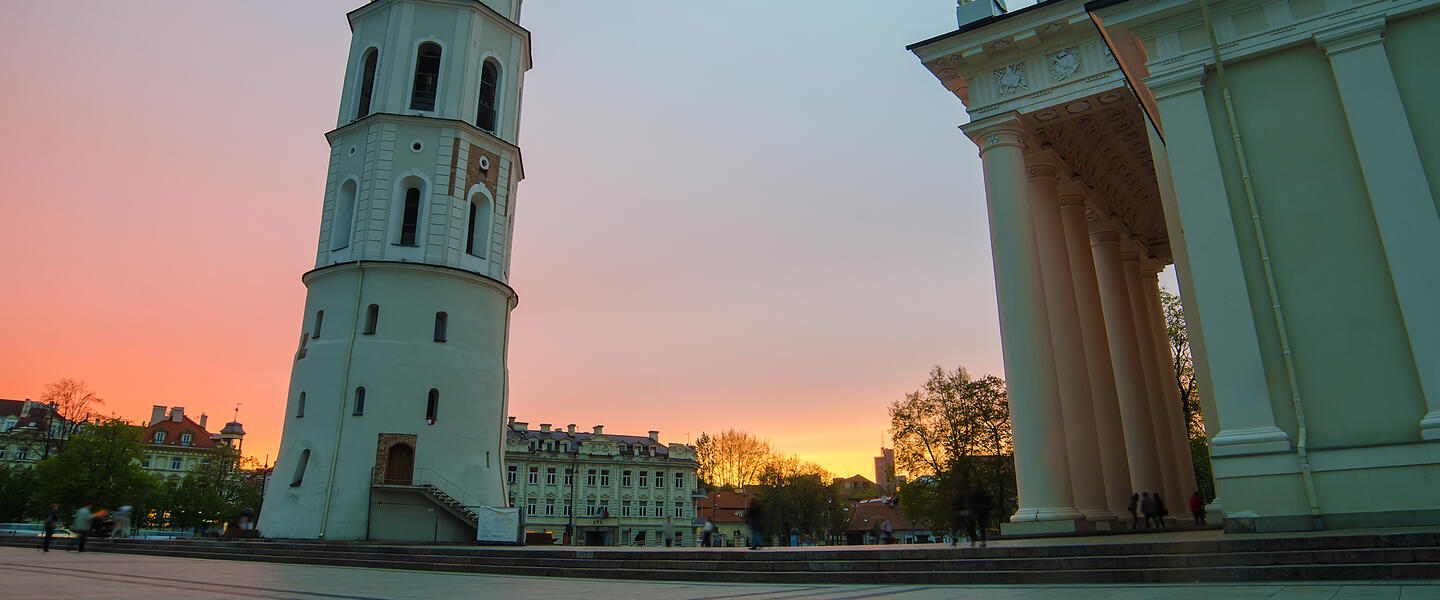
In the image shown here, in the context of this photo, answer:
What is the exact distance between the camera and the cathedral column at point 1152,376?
20828mm

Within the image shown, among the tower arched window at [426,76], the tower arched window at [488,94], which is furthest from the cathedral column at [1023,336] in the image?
the tower arched window at [426,76]

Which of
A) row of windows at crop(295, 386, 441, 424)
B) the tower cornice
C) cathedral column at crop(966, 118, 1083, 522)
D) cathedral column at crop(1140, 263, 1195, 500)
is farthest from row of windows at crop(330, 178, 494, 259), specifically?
cathedral column at crop(1140, 263, 1195, 500)

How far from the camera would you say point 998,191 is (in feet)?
51.8

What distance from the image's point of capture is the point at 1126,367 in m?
20.4

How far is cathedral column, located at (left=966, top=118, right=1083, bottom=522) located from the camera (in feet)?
46.2

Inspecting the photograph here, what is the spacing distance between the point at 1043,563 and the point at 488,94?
1280 inches

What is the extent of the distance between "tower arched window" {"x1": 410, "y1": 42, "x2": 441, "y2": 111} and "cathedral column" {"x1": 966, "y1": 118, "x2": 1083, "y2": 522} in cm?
2559

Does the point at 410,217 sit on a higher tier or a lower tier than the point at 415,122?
lower

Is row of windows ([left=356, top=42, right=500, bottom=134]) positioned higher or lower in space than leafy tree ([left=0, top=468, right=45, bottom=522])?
higher

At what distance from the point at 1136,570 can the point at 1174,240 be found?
9.46 m

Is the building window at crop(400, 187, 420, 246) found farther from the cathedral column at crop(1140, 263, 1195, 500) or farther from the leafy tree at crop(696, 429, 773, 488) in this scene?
the leafy tree at crop(696, 429, 773, 488)

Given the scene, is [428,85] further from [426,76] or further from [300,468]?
[300,468]

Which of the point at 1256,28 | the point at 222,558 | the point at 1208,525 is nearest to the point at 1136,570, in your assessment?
the point at 1256,28

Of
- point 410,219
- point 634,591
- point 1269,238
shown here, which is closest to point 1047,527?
point 1269,238
